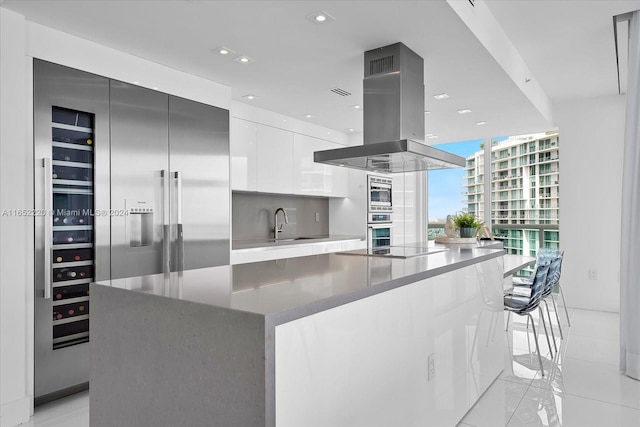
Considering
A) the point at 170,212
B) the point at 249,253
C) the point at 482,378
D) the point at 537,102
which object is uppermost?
the point at 537,102

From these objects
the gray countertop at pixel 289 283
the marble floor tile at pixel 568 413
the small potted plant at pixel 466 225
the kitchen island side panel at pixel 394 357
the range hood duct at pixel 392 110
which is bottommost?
the marble floor tile at pixel 568 413

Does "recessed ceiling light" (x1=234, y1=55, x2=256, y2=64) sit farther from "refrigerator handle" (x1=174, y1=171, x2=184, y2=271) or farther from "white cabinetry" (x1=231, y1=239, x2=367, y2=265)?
"white cabinetry" (x1=231, y1=239, x2=367, y2=265)

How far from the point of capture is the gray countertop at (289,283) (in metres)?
1.23

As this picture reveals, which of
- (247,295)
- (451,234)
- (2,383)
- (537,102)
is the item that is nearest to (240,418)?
(247,295)

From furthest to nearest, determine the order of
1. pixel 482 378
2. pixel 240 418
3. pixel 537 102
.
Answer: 1. pixel 537 102
2. pixel 482 378
3. pixel 240 418

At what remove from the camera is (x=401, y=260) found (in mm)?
2305

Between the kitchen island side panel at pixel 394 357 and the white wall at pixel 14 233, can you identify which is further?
the white wall at pixel 14 233

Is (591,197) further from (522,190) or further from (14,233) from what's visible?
(14,233)

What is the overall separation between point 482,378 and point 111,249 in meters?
2.63

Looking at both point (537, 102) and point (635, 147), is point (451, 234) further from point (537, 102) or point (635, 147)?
point (537, 102)

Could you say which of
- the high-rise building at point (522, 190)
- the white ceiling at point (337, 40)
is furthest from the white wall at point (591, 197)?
the white ceiling at point (337, 40)

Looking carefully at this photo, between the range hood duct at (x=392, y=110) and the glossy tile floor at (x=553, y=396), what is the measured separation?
1640 mm

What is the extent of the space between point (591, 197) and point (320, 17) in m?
4.20

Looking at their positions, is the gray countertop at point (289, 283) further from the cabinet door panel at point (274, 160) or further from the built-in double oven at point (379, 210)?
the built-in double oven at point (379, 210)
